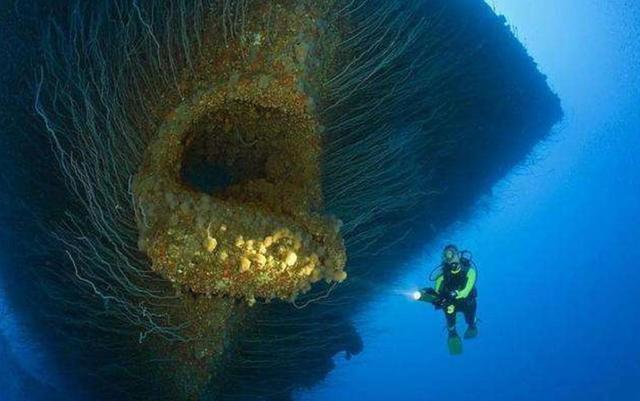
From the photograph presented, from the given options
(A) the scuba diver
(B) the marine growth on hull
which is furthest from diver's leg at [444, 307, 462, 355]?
(B) the marine growth on hull

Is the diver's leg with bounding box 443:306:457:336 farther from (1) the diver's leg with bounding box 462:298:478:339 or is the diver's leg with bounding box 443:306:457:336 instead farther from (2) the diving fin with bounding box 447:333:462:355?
(1) the diver's leg with bounding box 462:298:478:339

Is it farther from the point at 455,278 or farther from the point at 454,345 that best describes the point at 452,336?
the point at 455,278

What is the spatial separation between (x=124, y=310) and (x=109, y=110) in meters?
1.82

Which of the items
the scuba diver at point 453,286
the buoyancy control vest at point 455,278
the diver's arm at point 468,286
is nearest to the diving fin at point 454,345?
the scuba diver at point 453,286

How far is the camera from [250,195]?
13.7 feet

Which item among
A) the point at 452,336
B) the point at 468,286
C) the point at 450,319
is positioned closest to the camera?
the point at 468,286

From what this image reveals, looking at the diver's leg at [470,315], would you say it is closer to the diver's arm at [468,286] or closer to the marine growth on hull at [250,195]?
the diver's arm at [468,286]

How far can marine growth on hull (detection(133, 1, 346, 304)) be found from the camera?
3.60 meters

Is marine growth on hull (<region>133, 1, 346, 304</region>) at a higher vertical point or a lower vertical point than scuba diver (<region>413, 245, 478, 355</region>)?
lower

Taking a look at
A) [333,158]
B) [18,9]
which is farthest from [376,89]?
[18,9]

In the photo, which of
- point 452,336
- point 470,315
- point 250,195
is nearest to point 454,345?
point 452,336

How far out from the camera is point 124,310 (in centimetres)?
461

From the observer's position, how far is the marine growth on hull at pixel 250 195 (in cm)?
360

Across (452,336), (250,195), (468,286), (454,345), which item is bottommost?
(250,195)
